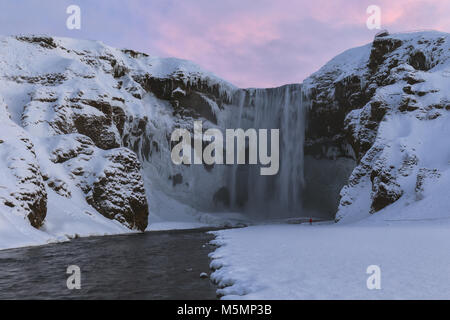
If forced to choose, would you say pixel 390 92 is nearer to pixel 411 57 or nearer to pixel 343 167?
pixel 411 57

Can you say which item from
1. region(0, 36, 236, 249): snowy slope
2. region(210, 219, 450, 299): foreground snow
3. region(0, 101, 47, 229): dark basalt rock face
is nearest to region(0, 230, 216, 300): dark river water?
region(210, 219, 450, 299): foreground snow

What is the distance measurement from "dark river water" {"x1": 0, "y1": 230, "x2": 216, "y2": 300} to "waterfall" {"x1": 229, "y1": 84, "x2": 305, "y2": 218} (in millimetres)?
52288

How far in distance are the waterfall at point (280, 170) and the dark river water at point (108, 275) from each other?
52.3 metres

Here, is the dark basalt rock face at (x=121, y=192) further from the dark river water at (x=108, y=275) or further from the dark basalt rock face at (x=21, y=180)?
the dark river water at (x=108, y=275)

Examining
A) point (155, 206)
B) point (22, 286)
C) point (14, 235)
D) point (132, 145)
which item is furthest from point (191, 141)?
point (22, 286)

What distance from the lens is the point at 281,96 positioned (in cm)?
7325

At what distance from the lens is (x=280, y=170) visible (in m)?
72.1

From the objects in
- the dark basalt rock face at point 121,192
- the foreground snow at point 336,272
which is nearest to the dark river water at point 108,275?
the foreground snow at point 336,272

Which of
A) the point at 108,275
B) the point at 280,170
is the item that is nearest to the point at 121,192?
the point at 108,275

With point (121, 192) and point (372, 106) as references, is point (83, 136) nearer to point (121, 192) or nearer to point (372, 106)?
point (121, 192)

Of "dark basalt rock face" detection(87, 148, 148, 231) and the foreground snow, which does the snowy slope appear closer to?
"dark basalt rock face" detection(87, 148, 148, 231)

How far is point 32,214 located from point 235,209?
47.0m

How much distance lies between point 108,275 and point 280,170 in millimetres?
61352

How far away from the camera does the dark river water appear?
10.1 meters
